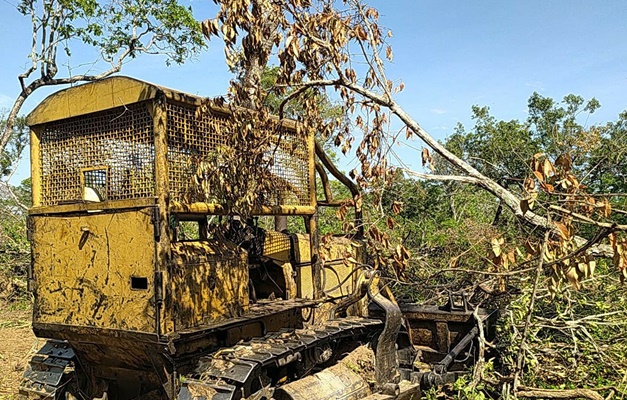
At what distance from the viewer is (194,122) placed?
469 centimetres

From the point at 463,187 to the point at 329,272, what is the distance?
354 inches

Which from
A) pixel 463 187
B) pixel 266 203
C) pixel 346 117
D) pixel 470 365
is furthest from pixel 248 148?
pixel 463 187

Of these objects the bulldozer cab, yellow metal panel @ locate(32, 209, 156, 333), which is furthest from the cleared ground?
the bulldozer cab

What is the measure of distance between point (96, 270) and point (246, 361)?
53.8 inches

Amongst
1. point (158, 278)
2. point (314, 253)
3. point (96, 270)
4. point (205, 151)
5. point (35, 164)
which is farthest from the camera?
point (314, 253)

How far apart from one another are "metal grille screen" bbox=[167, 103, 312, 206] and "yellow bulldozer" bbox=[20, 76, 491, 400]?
13mm

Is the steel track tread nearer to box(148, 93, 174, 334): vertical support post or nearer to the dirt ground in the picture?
box(148, 93, 174, 334): vertical support post

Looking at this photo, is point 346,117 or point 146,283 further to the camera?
point 346,117

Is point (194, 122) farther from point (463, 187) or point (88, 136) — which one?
point (463, 187)

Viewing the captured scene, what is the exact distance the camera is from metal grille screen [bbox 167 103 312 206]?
4473mm

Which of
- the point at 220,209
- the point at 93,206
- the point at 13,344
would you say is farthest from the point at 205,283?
the point at 13,344

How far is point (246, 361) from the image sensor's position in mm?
4305

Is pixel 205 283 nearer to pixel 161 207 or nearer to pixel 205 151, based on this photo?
pixel 161 207

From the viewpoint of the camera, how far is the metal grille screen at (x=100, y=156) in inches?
173
